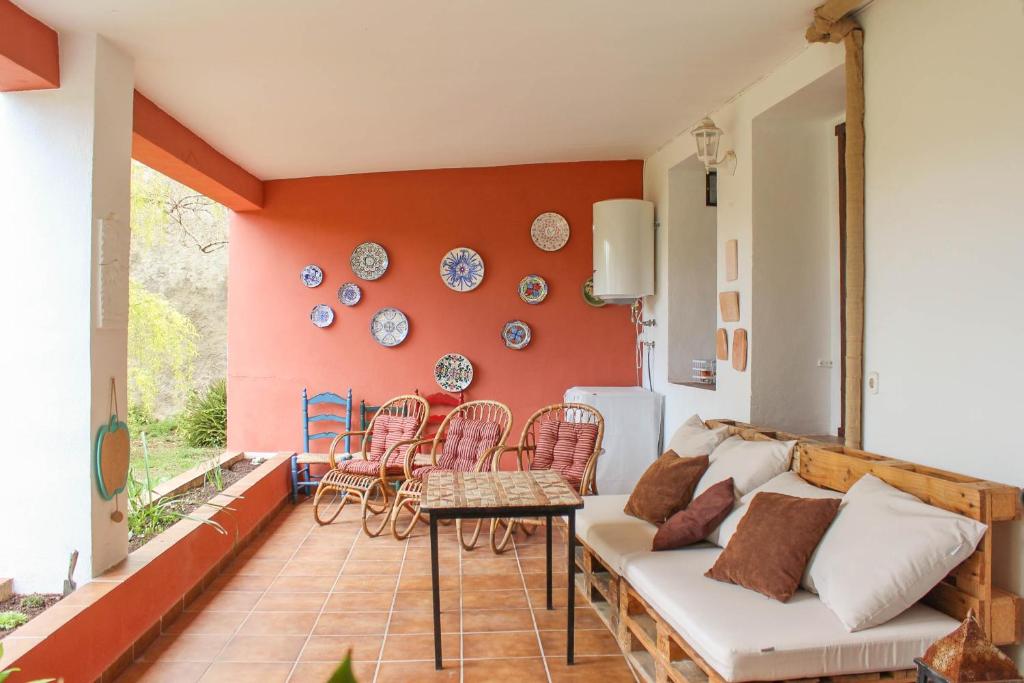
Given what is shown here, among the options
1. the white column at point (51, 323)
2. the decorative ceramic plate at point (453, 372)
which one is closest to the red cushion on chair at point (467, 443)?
the decorative ceramic plate at point (453, 372)

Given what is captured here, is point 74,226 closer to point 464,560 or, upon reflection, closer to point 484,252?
point 464,560

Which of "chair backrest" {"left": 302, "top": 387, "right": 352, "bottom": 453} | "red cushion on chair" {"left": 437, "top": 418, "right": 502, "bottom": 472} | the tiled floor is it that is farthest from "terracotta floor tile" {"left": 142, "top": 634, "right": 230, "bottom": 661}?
"chair backrest" {"left": 302, "top": 387, "right": 352, "bottom": 453}

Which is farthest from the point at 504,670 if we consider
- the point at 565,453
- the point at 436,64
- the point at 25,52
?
the point at 25,52

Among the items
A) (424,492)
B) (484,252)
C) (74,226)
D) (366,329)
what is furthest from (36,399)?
(484,252)

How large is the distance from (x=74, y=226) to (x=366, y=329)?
3.05 metres

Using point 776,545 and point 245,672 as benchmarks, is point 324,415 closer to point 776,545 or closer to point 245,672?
point 245,672

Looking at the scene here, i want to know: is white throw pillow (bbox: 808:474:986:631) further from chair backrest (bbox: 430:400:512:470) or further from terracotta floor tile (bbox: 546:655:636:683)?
chair backrest (bbox: 430:400:512:470)

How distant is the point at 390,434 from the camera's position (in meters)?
5.34

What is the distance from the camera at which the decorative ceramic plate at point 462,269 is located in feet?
19.7

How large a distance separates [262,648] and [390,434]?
7.53 ft

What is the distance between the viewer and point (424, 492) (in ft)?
10.6

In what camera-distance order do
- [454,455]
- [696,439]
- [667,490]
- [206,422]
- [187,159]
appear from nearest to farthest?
[667,490]
[696,439]
[187,159]
[454,455]
[206,422]

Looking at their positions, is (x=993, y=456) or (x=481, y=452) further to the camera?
(x=481, y=452)

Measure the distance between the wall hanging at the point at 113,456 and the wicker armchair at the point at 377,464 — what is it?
1748mm
